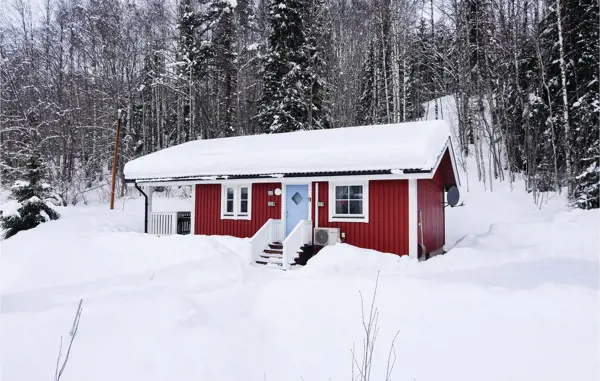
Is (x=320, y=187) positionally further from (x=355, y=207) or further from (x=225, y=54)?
(x=225, y=54)

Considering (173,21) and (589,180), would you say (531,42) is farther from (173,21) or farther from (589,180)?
(173,21)

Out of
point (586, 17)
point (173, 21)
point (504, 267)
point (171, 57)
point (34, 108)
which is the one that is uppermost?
point (173, 21)

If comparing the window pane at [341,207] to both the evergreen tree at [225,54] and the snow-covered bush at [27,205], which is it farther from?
the evergreen tree at [225,54]

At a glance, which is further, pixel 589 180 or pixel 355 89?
pixel 355 89

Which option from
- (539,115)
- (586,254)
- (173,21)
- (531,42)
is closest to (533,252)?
(586,254)

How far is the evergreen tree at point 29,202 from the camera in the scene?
42.3 ft

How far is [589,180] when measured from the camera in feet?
44.4

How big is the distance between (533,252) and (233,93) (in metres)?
18.0

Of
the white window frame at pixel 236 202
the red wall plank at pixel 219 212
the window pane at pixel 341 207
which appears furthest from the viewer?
the white window frame at pixel 236 202

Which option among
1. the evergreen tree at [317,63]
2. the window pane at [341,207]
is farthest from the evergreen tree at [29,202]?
the evergreen tree at [317,63]

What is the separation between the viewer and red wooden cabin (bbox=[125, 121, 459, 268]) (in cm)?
941

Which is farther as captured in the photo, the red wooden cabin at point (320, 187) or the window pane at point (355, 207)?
the window pane at point (355, 207)

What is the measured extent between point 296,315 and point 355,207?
476 centimetres

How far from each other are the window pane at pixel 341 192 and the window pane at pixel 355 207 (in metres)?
0.28
